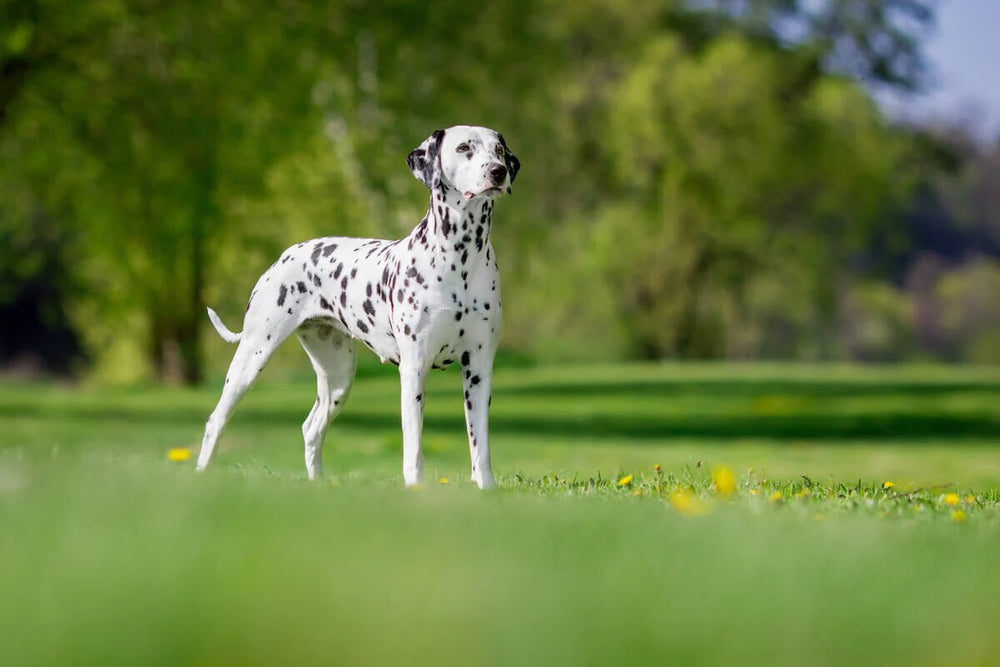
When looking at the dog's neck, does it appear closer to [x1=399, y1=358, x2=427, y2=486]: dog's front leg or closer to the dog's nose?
the dog's nose

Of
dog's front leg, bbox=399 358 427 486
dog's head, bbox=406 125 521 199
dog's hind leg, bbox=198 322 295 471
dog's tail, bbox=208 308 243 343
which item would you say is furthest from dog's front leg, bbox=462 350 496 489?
dog's tail, bbox=208 308 243 343

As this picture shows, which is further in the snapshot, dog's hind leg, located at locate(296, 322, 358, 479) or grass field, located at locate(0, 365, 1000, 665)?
dog's hind leg, located at locate(296, 322, 358, 479)

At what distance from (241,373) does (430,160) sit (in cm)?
192

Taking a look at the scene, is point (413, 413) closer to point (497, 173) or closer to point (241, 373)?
point (497, 173)

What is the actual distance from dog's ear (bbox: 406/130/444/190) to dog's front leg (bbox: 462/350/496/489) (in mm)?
902

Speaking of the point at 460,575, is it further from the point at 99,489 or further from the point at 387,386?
the point at 387,386

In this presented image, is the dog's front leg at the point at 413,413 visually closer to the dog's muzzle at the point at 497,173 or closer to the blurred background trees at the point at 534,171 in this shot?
the dog's muzzle at the point at 497,173

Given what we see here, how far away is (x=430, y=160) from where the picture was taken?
21.7ft

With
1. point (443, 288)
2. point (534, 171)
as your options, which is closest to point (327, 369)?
point (443, 288)

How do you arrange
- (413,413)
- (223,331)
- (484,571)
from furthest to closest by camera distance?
(223,331), (413,413), (484,571)

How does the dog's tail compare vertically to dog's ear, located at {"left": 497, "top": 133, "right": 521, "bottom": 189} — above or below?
below

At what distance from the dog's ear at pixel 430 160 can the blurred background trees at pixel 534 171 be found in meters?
10.6

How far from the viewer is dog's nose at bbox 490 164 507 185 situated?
6316 millimetres

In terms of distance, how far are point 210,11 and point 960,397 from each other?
14.6m
